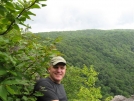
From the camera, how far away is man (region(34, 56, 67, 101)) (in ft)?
Result: 10.1

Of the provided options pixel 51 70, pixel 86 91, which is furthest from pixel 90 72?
pixel 51 70

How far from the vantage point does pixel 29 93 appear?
243 cm

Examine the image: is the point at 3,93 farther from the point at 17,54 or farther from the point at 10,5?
the point at 17,54

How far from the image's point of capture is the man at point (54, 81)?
3071 mm

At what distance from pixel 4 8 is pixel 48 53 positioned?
86 centimetres

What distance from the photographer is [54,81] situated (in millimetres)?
3500

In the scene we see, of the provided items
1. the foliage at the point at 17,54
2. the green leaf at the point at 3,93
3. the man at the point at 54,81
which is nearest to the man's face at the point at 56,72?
the man at the point at 54,81

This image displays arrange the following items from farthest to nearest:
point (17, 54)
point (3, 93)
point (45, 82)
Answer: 1. point (45, 82)
2. point (17, 54)
3. point (3, 93)

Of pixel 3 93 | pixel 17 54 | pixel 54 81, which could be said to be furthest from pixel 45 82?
pixel 3 93

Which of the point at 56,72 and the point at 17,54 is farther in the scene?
the point at 56,72

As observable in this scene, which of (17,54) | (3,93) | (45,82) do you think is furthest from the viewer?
(45,82)

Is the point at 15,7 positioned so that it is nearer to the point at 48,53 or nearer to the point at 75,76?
the point at 48,53

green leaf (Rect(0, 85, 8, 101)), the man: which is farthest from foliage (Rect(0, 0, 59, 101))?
the man

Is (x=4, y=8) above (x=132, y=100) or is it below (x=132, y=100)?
above
